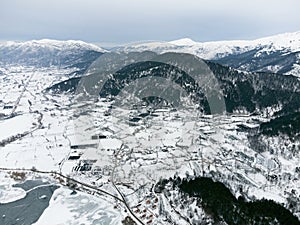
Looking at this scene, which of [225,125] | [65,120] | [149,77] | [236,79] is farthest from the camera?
[149,77]

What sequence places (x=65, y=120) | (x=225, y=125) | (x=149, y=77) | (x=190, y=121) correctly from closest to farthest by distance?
(x=225, y=125), (x=190, y=121), (x=65, y=120), (x=149, y=77)

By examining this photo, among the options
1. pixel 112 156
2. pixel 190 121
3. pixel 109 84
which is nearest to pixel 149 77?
pixel 109 84

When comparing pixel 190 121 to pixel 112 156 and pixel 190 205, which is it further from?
pixel 190 205

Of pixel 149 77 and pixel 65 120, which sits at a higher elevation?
pixel 149 77

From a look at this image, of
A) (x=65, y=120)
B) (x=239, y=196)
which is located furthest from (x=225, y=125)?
(x=65, y=120)

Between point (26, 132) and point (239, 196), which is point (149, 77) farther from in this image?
point (239, 196)

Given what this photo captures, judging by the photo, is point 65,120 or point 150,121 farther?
point 65,120

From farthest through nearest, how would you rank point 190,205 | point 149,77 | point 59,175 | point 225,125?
point 149,77
point 225,125
point 59,175
point 190,205

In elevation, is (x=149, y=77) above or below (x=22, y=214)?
above

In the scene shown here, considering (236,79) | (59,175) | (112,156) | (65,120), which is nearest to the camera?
(59,175)
